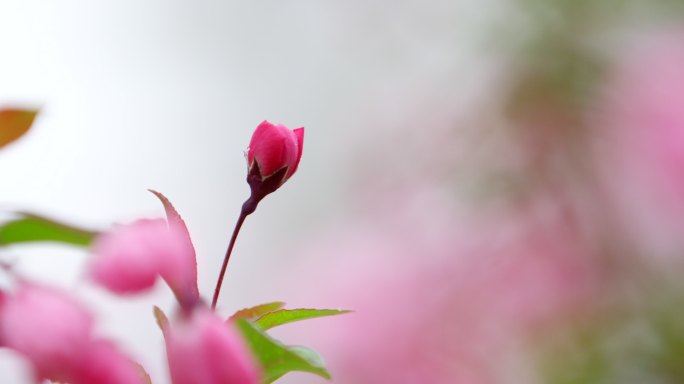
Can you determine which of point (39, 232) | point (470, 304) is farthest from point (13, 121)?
point (470, 304)

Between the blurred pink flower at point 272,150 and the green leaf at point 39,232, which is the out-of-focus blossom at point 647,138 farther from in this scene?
the green leaf at point 39,232

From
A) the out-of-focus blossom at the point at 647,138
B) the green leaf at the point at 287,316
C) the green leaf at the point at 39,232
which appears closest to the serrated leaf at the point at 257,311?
the green leaf at the point at 287,316

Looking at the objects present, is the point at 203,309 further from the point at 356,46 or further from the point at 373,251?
the point at 356,46

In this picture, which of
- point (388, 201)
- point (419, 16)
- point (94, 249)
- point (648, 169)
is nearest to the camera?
point (94, 249)

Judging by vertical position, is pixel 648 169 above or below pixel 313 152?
below

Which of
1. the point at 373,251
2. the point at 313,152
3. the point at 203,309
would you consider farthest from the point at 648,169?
the point at 313,152

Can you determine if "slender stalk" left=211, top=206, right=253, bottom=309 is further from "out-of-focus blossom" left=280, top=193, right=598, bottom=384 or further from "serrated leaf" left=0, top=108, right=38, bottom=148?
"out-of-focus blossom" left=280, top=193, right=598, bottom=384

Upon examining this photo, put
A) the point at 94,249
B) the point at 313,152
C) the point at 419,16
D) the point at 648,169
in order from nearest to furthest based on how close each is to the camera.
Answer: the point at 94,249, the point at 648,169, the point at 419,16, the point at 313,152
